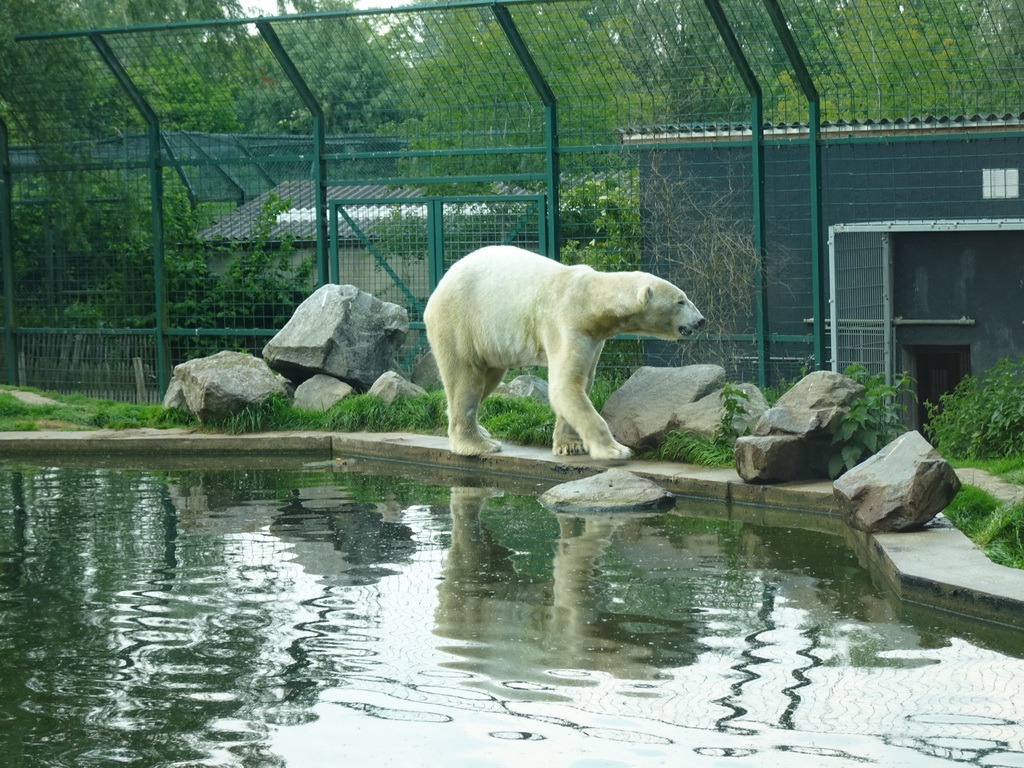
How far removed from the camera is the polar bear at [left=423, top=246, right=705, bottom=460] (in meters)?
8.53

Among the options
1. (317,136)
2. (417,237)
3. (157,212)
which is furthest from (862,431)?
(157,212)

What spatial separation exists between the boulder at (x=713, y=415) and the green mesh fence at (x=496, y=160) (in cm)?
163

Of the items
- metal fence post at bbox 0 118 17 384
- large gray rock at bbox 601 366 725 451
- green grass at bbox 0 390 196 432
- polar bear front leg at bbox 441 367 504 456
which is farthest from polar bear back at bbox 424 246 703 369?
metal fence post at bbox 0 118 17 384

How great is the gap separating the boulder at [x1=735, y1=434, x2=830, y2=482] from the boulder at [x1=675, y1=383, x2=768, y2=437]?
0.83 m

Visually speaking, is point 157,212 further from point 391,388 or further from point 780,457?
point 780,457

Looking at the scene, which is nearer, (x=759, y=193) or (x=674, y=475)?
(x=674, y=475)

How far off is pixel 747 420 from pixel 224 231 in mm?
7383

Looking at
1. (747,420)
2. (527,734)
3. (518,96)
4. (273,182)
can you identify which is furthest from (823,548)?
(273,182)

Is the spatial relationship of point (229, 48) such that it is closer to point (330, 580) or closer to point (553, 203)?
point (553, 203)

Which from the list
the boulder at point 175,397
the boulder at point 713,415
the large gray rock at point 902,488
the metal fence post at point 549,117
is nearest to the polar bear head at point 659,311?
the boulder at point 713,415

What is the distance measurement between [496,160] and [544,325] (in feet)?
14.0

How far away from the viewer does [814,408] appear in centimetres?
755

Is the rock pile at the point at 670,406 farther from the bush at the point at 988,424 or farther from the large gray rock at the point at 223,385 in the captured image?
the large gray rock at the point at 223,385

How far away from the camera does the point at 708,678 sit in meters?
4.21
